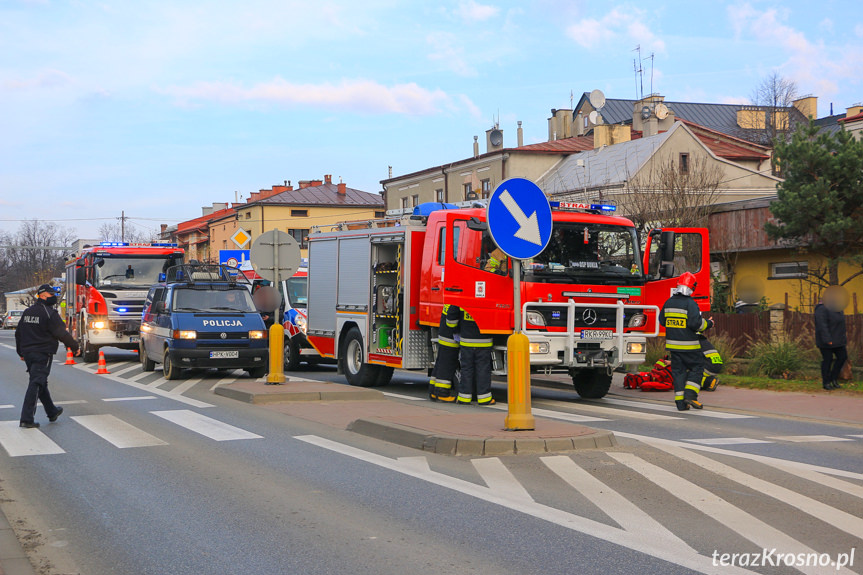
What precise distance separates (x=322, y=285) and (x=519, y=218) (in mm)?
9222

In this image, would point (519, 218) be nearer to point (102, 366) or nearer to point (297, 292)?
point (297, 292)

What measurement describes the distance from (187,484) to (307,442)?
2.26m

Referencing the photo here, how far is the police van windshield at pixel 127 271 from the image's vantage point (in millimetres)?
24781

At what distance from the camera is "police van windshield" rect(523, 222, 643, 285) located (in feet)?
45.0

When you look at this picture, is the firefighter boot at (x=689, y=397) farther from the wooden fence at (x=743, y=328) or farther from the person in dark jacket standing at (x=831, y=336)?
the wooden fence at (x=743, y=328)

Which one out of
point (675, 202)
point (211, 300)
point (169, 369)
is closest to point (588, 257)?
point (211, 300)

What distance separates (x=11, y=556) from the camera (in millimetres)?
5711

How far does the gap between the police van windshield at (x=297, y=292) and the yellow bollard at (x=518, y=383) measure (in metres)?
12.8

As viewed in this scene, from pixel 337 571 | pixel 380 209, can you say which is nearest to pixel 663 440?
pixel 337 571

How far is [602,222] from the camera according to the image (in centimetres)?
1439

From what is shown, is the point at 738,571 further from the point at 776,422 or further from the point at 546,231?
the point at 776,422

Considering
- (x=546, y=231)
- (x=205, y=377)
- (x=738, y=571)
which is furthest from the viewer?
(x=205, y=377)

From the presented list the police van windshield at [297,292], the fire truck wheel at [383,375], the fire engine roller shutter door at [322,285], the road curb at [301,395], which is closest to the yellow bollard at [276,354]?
the road curb at [301,395]

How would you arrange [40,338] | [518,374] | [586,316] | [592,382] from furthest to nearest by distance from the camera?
[592,382] → [586,316] → [40,338] → [518,374]
